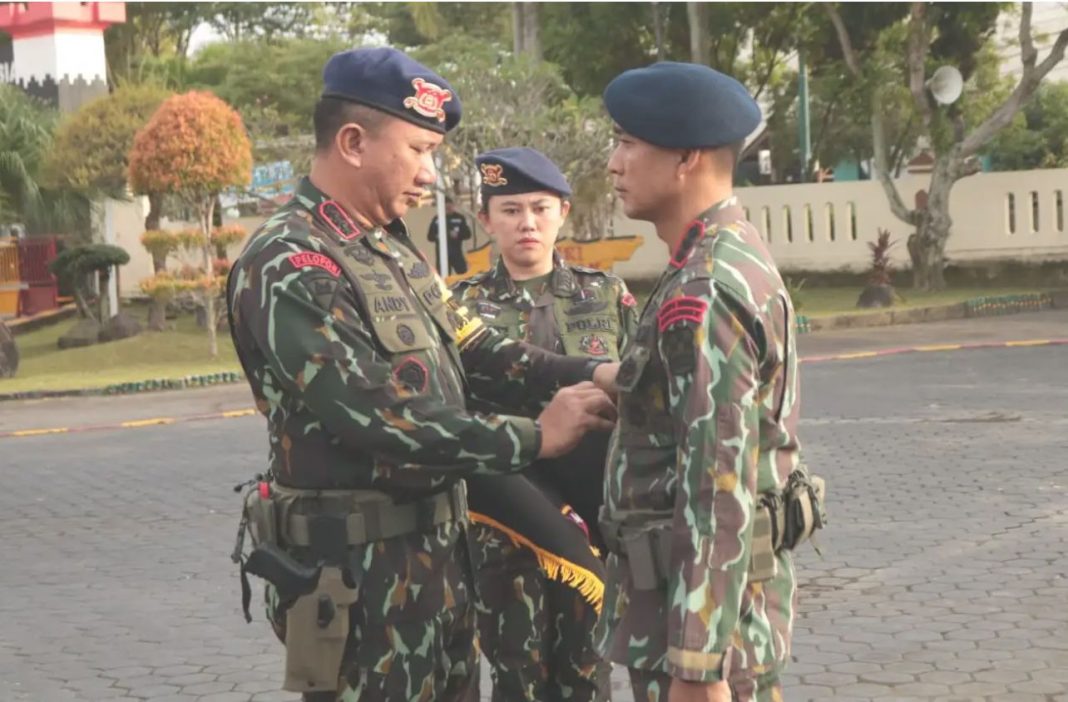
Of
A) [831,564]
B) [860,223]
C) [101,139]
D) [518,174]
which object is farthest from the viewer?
[860,223]

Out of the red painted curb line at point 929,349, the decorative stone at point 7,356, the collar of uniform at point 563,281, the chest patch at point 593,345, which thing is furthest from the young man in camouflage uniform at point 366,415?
the decorative stone at point 7,356

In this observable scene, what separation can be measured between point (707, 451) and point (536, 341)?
6.26 ft

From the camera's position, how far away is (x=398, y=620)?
11.9 feet

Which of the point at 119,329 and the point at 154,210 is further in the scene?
Result: the point at 154,210

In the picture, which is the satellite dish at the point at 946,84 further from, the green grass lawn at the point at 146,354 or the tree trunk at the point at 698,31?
the tree trunk at the point at 698,31

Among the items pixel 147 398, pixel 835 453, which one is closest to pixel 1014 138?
pixel 147 398

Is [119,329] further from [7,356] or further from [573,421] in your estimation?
[573,421]

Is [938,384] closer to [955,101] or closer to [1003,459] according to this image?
[1003,459]

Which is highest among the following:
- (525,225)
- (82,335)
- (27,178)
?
(27,178)

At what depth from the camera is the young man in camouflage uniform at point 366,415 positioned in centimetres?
351

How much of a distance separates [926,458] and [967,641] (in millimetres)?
4254

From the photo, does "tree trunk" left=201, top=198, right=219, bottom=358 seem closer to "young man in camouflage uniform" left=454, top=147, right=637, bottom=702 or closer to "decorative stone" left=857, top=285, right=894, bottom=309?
"decorative stone" left=857, top=285, right=894, bottom=309

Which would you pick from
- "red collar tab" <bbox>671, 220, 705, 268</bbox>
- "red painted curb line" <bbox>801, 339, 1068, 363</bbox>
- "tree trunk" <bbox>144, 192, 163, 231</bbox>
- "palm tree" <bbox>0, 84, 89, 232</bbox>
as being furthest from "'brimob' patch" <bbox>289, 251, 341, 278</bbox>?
A: "palm tree" <bbox>0, 84, 89, 232</bbox>

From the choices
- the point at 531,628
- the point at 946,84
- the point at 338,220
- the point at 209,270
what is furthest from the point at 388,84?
the point at 946,84
